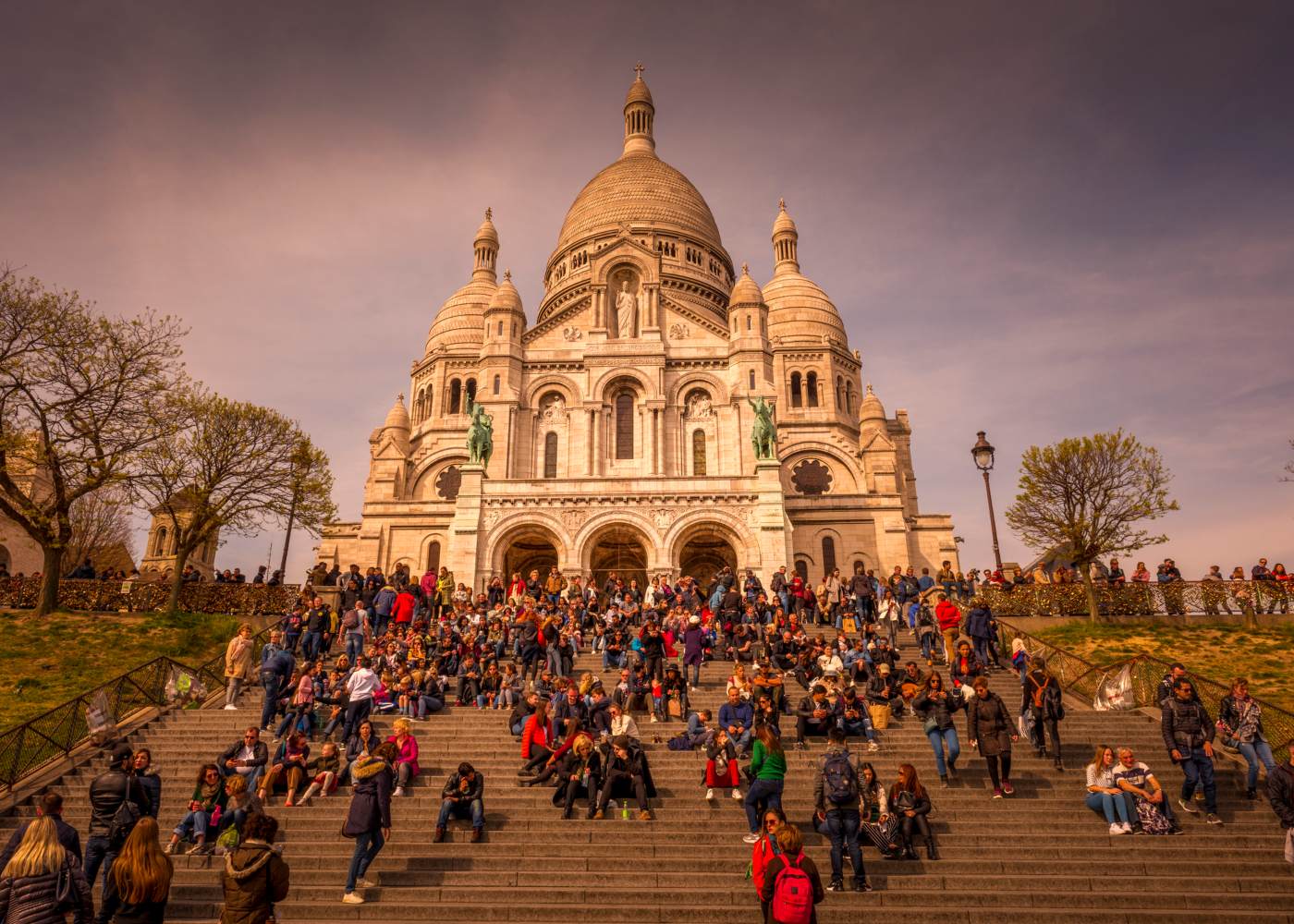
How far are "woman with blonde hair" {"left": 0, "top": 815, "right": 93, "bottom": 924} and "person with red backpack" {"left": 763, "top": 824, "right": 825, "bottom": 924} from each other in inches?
205

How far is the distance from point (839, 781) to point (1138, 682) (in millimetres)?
10577

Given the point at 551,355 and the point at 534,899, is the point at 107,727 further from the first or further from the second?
the point at 551,355

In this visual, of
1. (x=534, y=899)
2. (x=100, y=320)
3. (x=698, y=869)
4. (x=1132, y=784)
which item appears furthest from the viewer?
(x=100, y=320)

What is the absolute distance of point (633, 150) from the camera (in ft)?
218

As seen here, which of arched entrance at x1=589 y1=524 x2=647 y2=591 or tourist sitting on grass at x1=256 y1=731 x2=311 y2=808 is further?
arched entrance at x1=589 y1=524 x2=647 y2=591

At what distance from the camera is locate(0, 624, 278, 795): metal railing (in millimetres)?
14156

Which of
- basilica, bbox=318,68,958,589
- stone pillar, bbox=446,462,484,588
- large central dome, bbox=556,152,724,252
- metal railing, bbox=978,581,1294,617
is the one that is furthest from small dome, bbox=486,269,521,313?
metal railing, bbox=978,581,1294,617

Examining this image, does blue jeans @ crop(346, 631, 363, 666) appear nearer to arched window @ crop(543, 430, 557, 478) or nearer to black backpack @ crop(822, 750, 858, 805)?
black backpack @ crop(822, 750, 858, 805)

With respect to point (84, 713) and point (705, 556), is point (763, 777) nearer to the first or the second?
point (84, 713)

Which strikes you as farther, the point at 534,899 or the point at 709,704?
the point at 709,704

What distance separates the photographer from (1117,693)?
1692 centimetres

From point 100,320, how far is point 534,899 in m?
23.1

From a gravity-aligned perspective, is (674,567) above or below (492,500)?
below

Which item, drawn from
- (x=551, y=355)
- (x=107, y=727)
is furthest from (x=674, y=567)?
(x=107, y=727)
